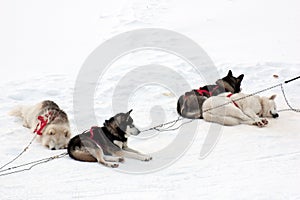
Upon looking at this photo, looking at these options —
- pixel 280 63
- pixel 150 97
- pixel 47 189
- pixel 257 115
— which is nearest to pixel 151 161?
pixel 47 189

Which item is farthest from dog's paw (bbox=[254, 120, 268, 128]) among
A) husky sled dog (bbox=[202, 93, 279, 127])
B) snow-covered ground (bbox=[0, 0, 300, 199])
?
snow-covered ground (bbox=[0, 0, 300, 199])

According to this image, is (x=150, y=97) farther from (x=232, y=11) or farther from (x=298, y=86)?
(x=232, y=11)

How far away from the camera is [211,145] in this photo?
4938 mm

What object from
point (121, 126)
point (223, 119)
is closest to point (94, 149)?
point (121, 126)

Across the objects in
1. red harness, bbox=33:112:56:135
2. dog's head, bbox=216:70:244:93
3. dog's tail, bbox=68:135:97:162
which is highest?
dog's head, bbox=216:70:244:93

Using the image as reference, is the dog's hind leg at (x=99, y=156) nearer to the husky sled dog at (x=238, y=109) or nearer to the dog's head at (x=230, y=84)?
the husky sled dog at (x=238, y=109)

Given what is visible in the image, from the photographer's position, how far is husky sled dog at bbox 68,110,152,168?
4562 mm

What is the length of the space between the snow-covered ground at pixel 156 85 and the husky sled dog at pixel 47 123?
0.14 meters

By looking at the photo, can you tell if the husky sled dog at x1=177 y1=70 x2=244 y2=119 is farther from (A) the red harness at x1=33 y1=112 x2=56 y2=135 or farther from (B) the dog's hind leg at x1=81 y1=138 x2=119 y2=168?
(A) the red harness at x1=33 y1=112 x2=56 y2=135

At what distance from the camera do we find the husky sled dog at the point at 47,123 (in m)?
5.24

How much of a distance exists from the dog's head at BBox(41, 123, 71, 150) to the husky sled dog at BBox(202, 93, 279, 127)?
1.99 metres

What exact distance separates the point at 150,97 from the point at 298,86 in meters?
2.63

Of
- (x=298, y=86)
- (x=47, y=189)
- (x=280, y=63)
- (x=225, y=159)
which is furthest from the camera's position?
(x=280, y=63)

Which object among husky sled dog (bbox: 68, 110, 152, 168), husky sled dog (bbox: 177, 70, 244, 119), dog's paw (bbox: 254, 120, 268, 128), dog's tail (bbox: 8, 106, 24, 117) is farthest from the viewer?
dog's tail (bbox: 8, 106, 24, 117)
